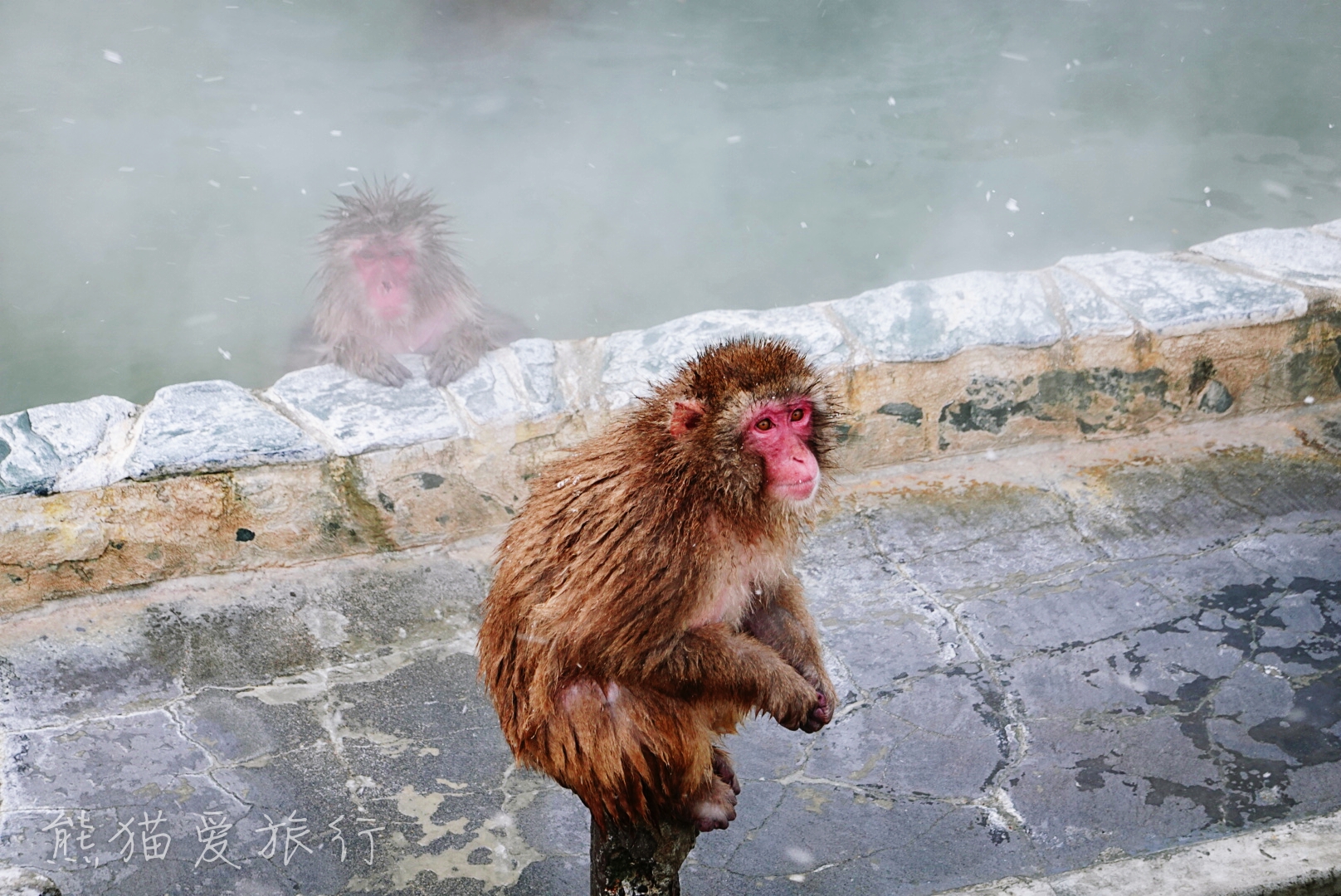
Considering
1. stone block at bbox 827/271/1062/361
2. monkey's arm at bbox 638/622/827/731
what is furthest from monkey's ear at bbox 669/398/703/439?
stone block at bbox 827/271/1062/361

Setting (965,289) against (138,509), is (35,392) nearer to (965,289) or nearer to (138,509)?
(138,509)

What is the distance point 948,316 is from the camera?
425 centimetres

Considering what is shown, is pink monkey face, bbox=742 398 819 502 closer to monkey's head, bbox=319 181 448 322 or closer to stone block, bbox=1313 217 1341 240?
monkey's head, bbox=319 181 448 322

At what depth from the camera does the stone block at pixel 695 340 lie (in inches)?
159

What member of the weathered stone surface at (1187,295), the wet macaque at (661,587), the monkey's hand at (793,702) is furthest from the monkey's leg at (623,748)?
the weathered stone surface at (1187,295)

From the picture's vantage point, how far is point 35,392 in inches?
263

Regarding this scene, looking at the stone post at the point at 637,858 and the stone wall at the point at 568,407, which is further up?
the stone wall at the point at 568,407

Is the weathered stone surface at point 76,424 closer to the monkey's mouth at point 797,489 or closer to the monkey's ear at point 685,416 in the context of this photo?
the monkey's ear at point 685,416

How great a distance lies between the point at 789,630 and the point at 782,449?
52cm

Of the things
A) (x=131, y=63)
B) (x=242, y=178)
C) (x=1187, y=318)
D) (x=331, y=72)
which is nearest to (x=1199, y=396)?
(x=1187, y=318)

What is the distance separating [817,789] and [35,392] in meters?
5.58

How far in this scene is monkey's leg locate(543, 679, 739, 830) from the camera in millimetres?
2219

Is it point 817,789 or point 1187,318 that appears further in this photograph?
point 1187,318

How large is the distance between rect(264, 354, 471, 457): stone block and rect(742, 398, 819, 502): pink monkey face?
1858 mm
